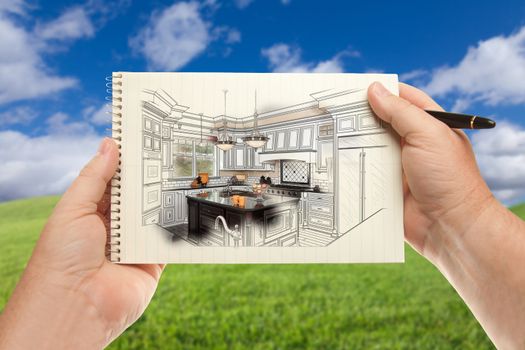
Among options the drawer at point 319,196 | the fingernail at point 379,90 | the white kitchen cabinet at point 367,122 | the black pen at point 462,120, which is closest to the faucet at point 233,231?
the drawer at point 319,196

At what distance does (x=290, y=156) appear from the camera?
1.53m

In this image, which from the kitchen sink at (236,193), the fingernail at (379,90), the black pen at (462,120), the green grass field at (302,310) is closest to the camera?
the black pen at (462,120)

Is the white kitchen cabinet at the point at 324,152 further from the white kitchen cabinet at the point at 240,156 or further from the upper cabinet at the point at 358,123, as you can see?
the white kitchen cabinet at the point at 240,156

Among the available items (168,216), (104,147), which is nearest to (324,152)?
(168,216)

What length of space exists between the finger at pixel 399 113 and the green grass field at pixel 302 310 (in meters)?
2.45

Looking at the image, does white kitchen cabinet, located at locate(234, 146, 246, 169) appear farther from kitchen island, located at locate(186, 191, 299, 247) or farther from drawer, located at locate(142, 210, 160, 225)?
drawer, located at locate(142, 210, 160, 225)

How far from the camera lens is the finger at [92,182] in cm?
140

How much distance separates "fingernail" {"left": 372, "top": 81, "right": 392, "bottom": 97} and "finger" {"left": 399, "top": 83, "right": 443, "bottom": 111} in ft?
0.59

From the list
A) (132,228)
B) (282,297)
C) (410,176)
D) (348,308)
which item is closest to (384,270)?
(348,308)

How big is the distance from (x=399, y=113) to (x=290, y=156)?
1.67ft

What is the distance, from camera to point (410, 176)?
1442 millimetres

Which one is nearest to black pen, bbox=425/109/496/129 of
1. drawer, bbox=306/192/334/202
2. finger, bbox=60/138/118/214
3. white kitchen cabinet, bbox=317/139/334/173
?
white kitchen cabinet, bbox=317/139/334/173

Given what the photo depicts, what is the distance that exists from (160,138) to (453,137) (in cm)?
130

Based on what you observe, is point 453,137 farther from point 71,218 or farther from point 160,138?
point 71,218
